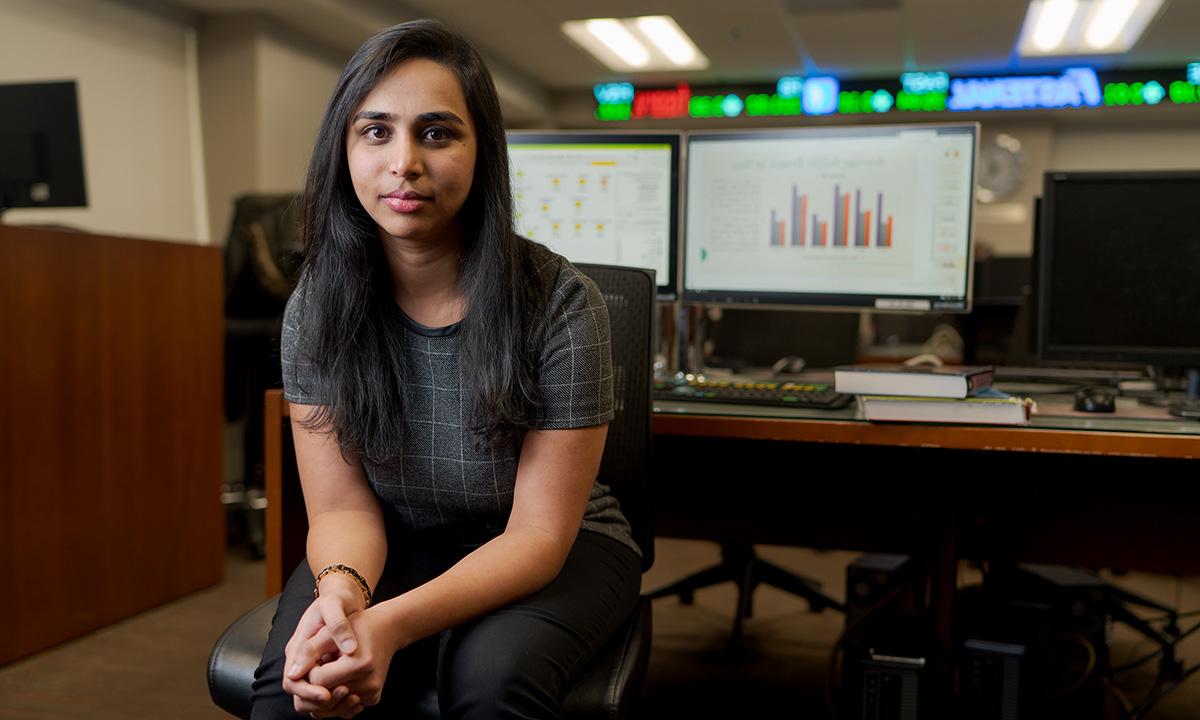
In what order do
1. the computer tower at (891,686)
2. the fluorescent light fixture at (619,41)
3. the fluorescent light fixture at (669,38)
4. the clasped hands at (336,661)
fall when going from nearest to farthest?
the clasped hands at (336,661)
the computer tower at (891,686)
the fluorescent light fixture at (669,38)
the fluorescent light fixture at (619,41)

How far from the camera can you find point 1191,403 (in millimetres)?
1584

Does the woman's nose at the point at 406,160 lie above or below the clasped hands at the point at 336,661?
above

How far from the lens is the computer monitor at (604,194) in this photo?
190cm

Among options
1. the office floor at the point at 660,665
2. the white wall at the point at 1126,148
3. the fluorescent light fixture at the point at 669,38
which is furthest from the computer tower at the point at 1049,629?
the white wall at the point at 1126,148

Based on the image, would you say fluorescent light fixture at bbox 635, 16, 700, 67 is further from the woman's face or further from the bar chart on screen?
the woman's face

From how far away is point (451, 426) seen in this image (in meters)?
1.16

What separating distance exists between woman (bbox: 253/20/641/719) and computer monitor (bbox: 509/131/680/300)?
29.0 inches

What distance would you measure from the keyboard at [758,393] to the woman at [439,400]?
1.37ft

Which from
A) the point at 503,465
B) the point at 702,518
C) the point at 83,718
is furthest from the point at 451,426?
the point at 83,718

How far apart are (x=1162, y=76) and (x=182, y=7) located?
538 cm

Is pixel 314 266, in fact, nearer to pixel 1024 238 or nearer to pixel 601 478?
pixel 601 478

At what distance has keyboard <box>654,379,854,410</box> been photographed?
60.3 inches

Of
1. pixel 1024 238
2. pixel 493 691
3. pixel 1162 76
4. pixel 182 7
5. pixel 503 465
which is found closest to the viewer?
pixel 493 691

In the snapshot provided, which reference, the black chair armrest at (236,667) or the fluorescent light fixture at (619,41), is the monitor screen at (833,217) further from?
the fluorescent light fixture at (619,41)
